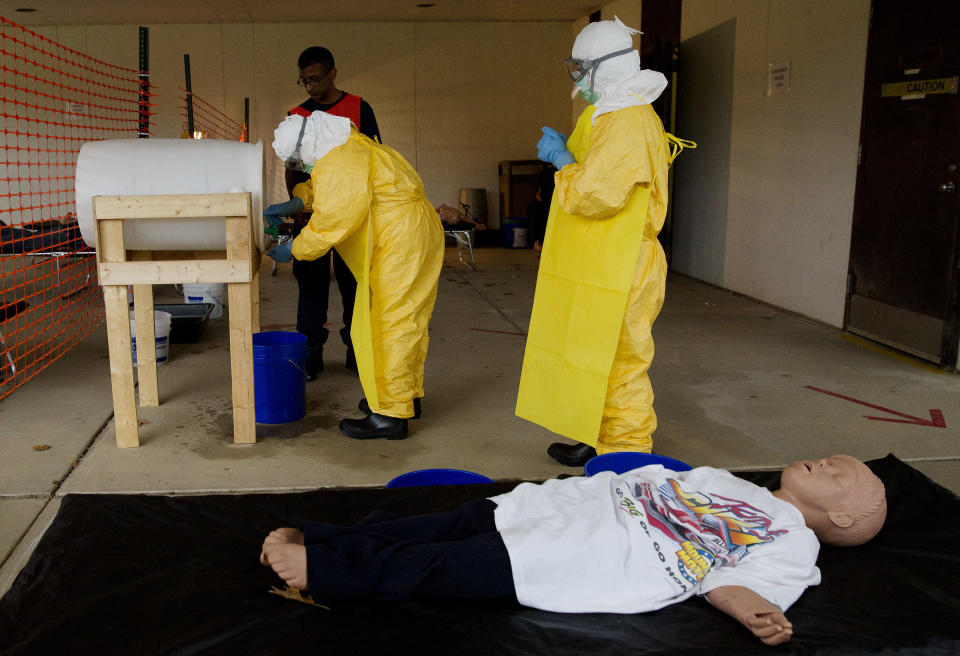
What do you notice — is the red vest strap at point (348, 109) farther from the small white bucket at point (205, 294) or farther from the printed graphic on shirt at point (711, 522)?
the printed graphic on shirt at point (711, 522)

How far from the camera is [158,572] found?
6.08 ft

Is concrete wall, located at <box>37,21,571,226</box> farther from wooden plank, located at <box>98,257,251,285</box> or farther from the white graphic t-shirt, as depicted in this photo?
the white graphic t-shirt

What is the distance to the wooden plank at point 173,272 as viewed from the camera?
3037 mm

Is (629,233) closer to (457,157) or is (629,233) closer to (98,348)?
(98,348)

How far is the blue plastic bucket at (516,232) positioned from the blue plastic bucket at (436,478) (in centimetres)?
825

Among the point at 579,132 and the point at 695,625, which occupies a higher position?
the point at 579,132

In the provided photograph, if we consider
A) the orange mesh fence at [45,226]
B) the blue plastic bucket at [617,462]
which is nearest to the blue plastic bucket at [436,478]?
the blue plastic bucket at [617,462]

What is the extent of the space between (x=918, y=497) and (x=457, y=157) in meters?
9.64

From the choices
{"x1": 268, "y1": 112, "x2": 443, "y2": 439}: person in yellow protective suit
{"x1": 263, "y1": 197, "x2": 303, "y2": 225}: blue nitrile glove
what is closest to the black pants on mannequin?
{"x1": 263, "y1": 197, "x2": 303, "y2": 225}: blue nitrile glove

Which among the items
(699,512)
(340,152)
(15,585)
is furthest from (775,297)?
(15,585)

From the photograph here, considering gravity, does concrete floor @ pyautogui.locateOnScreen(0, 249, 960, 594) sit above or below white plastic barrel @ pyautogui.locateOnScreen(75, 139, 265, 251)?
below

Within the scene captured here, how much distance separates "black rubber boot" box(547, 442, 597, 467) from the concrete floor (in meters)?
0.07

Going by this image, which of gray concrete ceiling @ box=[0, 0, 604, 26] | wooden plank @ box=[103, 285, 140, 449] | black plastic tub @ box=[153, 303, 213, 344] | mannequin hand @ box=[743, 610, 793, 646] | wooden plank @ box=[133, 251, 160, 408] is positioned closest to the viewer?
mannequin hand @ box=[743, 610, 793, 646]

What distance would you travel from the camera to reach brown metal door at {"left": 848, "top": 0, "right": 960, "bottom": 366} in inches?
171
